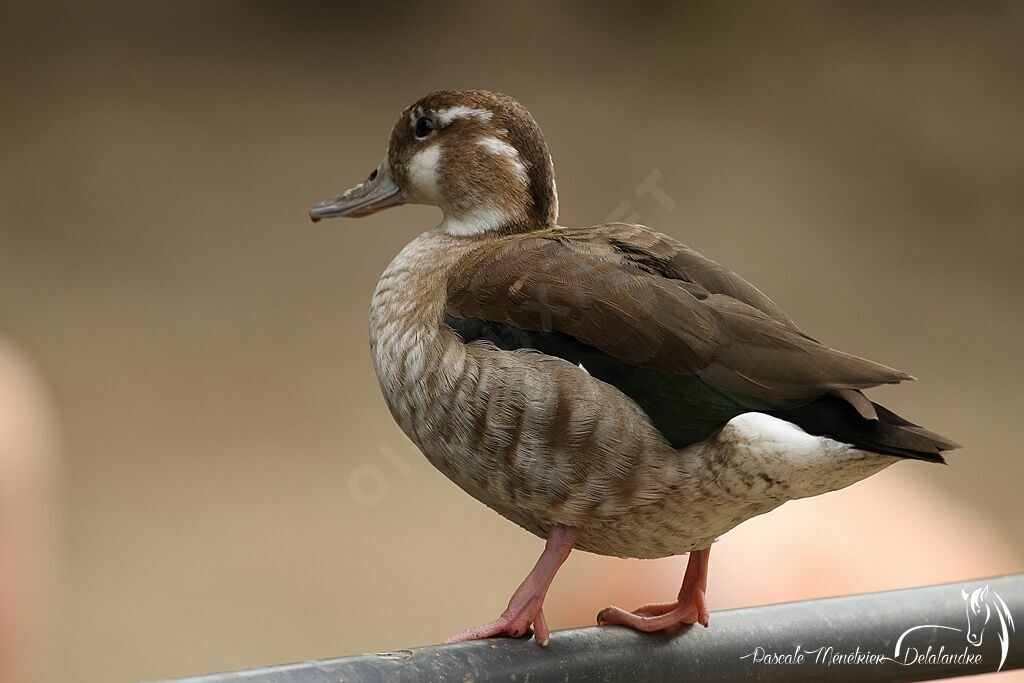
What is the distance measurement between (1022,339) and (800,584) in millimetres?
3955

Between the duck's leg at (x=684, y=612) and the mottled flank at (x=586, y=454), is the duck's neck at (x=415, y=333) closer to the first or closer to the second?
the mottled flank at (x=586, y=454)

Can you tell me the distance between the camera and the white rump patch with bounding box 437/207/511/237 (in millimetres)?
869

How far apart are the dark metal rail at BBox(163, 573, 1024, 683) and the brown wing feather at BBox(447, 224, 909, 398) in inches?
6.7

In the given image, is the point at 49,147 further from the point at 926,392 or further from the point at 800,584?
the point at 800,584

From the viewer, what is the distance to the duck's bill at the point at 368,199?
34.4 inches

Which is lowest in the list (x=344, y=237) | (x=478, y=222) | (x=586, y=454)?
(x=344, y=237)

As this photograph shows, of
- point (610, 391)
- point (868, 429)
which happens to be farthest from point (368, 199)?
point (868, 429)

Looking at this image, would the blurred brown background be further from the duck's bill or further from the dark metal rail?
the dark metal rail

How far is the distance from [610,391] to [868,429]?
0.13 m

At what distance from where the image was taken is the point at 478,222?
2.87ft

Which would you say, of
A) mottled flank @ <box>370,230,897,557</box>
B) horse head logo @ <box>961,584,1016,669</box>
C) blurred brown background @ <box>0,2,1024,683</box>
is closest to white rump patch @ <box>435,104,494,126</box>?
mottled flank @ <box>370,230,897,557</box>

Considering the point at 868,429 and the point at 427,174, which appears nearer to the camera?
the point at 868,429

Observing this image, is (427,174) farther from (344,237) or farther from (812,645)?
(344,237)

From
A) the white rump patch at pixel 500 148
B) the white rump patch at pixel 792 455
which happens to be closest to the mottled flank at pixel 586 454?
the white rump patch at pixel 792 455
